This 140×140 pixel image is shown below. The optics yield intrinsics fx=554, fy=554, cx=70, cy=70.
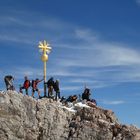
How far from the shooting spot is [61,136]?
201 ft

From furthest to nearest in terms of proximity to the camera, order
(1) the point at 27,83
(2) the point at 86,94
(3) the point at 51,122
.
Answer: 1. (2) the point at 86,94
2. (3) the point at 51,122
3. (1) the point at 27,83

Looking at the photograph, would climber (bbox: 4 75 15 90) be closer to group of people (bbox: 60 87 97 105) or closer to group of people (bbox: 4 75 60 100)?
group of people (bbox: 4 75 60 100)

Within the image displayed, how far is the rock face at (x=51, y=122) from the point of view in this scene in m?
59.5

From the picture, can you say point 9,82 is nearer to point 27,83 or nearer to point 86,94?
A: point 27,83

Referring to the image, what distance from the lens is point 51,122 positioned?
201 ft

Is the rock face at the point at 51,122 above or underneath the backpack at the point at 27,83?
underneath

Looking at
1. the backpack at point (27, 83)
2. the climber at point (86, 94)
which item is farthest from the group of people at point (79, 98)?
the backpack at point (27, 83)

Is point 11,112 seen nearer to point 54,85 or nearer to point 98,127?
point 54,85

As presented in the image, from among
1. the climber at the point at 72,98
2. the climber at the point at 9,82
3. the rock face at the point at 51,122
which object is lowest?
the rock face at the point at 51,122

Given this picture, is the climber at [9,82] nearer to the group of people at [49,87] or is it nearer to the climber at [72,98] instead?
the group of people at [49,87]

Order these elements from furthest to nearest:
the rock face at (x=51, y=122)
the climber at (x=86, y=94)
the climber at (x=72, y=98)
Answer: the climber at (x=72, y=98)
the climber at (x=86, y=94)
the rock face at (x=51, y=122)

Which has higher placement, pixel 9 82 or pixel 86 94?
pixel 9 82

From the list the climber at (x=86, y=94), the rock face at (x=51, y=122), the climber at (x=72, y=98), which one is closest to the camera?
the rock face at (x=51, y=122)

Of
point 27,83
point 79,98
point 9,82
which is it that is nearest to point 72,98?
point 79,98
